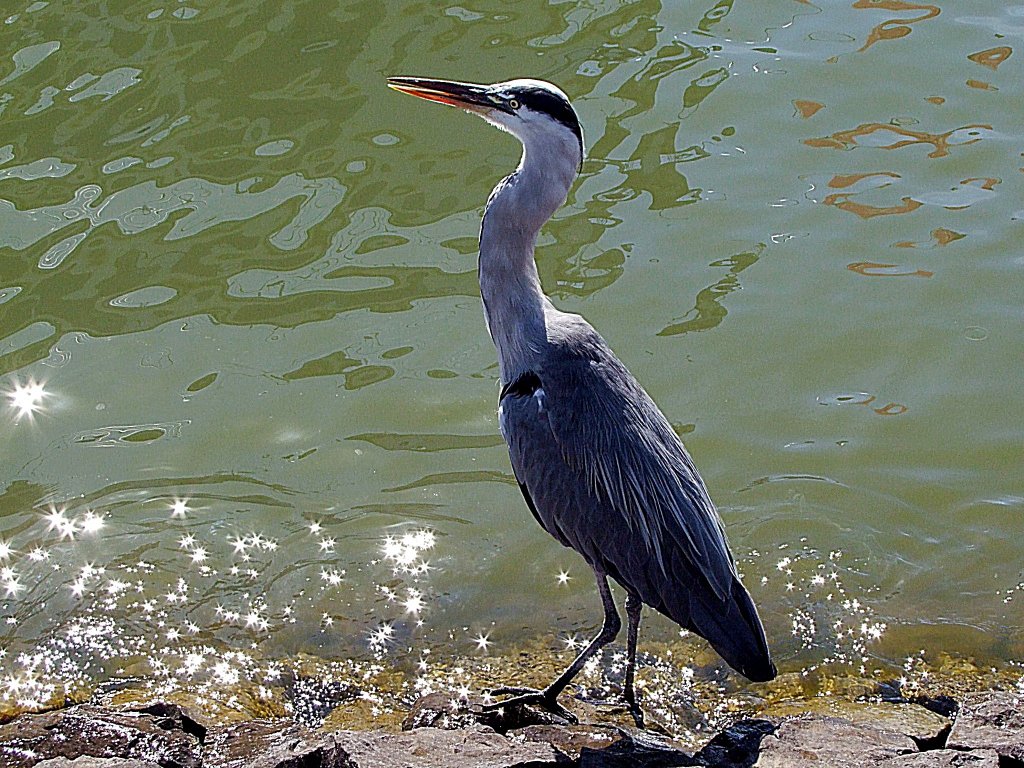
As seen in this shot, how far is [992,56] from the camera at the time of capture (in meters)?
8.77

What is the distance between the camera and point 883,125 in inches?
328

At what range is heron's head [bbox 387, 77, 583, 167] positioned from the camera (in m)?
4.55

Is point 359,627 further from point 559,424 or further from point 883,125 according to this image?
point 883,125

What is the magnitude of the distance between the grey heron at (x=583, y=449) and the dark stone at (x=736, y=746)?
0.18 m

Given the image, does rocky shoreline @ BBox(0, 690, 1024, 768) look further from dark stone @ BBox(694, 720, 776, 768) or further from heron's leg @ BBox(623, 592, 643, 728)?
heron's leg @ BBox(623, 592, 643, 728)

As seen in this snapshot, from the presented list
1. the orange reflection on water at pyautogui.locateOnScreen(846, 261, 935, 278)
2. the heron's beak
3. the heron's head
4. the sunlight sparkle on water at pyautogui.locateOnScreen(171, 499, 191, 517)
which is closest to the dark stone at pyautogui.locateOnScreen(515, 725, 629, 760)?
the heron's head

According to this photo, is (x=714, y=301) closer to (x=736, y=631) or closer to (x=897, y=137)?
(x=897, y=137)

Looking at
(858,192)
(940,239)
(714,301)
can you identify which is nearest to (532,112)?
(714,301)

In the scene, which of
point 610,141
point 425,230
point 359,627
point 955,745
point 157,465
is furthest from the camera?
point 610,141

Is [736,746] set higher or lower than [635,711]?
higher

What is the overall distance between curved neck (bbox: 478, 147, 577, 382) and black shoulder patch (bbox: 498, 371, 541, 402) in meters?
0.05

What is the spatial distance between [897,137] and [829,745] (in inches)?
212

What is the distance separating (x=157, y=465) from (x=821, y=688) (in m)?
3.26

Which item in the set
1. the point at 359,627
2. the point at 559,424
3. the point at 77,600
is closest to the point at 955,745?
the point at 559,424
